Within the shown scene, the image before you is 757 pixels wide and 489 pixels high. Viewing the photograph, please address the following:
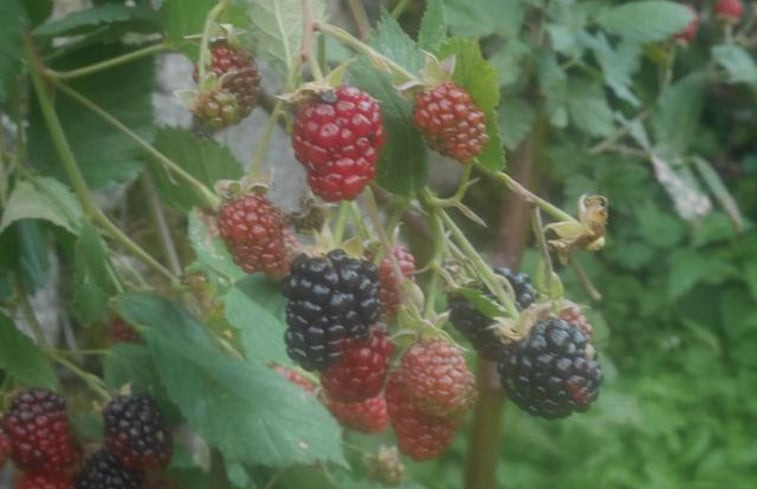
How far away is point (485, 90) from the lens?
59 centimetres

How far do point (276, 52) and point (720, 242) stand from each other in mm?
2143

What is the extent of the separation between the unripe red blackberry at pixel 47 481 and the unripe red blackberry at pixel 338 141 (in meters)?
0.33

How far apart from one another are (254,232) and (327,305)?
0.05 meters

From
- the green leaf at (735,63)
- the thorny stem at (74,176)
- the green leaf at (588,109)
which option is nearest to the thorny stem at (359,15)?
the thorny stem at (74,176)

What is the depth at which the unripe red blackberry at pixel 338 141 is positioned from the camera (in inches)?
21.5

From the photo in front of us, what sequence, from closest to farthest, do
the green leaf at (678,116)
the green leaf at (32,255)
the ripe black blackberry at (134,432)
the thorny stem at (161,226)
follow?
the ripe black blackberry at (134,432) → the green leaf at (32,255) → the thorny stem at (161,226) → the green leaf at (678,116)

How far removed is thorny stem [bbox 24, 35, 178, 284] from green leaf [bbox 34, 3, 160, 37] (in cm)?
4

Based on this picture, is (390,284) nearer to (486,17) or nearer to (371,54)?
(371,54)

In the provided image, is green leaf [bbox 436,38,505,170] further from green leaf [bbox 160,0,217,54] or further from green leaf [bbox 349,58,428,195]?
Answer: green leaf [bbox 160,0,217,54]

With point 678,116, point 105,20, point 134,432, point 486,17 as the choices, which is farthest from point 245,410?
point 678,116

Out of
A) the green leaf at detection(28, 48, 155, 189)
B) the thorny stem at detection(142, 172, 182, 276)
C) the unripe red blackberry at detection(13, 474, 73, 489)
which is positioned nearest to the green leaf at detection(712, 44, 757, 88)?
the thorny stem at detection(142, 172, 182, 276)

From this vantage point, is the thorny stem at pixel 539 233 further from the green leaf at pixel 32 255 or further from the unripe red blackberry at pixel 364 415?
the green leaf at pixel 32 255

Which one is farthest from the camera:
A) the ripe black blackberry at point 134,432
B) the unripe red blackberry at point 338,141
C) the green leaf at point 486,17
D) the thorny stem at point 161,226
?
the green leaf at point 486,17

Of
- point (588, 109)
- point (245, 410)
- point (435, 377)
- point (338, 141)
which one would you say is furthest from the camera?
point (588, 109)
